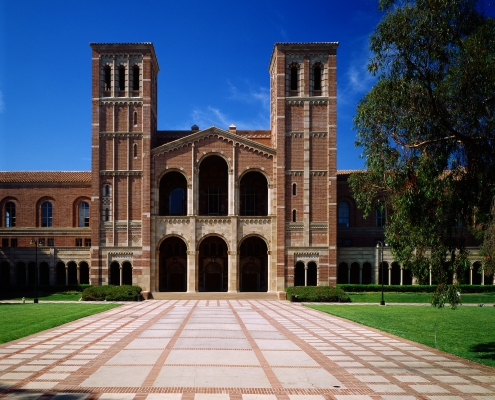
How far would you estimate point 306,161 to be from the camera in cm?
4891

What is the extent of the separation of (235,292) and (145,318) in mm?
20528

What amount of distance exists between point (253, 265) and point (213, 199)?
26.6ft

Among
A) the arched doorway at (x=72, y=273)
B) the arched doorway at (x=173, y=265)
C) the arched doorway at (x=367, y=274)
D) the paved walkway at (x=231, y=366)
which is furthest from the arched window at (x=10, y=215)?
the arched doorway at (x=367, y=274)

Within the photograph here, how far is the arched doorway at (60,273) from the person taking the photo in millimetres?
51531

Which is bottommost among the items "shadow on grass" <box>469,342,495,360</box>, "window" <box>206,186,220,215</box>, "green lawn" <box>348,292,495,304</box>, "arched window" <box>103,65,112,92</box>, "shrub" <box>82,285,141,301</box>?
"green lawn" <box>348,292,495,304</box>

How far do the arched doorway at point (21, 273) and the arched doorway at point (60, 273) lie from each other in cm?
336

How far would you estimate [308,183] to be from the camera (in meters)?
48.8

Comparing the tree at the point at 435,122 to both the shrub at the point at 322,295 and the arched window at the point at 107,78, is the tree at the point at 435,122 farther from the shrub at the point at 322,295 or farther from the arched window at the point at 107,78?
the arched window at the point at 107,78

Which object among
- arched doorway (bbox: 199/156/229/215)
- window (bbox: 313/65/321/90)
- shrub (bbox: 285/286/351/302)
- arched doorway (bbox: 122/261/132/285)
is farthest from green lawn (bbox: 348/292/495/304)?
arched doorway (bbox: 122/261/132/285)

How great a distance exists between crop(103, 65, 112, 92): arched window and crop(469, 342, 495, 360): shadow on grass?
136 ft

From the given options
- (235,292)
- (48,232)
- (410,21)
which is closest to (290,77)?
(235,292)

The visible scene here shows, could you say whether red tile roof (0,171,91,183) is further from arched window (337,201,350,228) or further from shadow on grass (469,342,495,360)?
shadow on grass (469,342,495,360)

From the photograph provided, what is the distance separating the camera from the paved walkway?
1246cm

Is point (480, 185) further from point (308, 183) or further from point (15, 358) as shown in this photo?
point (308, 183)
